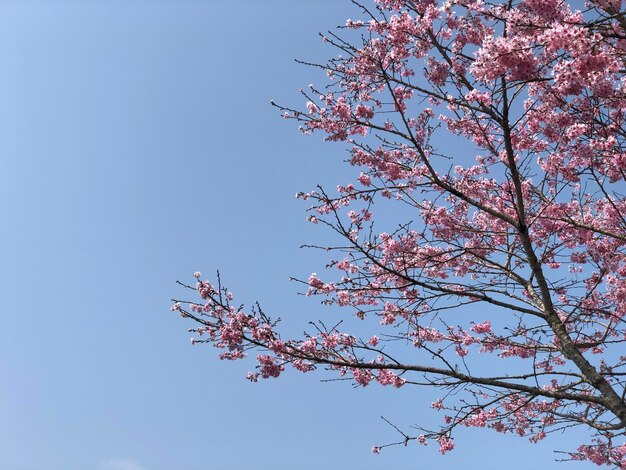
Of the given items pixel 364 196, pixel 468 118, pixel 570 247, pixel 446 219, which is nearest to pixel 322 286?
pixel 364 196

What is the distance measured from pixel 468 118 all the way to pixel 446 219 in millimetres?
2148

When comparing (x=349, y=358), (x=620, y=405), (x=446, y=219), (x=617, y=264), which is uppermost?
(x=446, y=219)

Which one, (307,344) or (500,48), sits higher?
(500,48)

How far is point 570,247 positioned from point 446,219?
214cm

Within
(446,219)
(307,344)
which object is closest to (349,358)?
(307,344)

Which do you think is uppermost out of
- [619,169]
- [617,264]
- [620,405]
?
[617,264]

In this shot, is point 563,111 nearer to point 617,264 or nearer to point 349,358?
point 617,264

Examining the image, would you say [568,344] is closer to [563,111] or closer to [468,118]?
[563,111]

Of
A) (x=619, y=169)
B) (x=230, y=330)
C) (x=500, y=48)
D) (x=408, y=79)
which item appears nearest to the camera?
(x=500, y=48)

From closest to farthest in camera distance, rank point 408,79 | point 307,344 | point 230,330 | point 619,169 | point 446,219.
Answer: point 619,169 < point 230,330 < point 307,344 < point 408,79 < point 446,219

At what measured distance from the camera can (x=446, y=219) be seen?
8.92 m

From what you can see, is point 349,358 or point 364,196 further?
point 364,196

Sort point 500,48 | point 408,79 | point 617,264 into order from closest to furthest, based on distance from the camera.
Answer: point 500,48
point 408,79
point 617,264

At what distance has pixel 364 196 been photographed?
741cm
